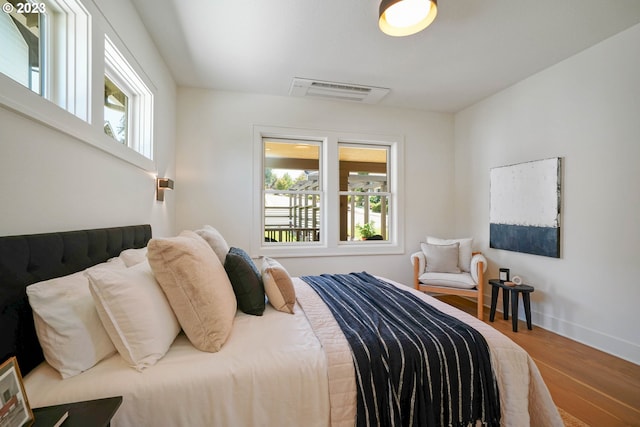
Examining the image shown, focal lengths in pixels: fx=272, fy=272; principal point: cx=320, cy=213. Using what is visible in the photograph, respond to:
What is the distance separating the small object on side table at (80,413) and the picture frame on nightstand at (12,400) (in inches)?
1.5

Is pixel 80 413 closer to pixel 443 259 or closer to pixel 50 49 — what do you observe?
pixel 50 49

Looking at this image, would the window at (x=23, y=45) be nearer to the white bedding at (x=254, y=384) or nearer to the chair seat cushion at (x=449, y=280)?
the white bedding at (x=254, y=384)

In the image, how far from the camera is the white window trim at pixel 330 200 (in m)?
3.40

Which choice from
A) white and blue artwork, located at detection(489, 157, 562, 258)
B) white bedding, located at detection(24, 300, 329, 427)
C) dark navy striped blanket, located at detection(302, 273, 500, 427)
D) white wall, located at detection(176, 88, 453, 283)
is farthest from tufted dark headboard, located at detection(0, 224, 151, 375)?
white and blue artwork, located at detection(489, 157, 562, 258)

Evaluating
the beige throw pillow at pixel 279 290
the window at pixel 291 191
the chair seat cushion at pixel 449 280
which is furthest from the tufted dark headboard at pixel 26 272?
the chair seat cushion at pixel 449 280

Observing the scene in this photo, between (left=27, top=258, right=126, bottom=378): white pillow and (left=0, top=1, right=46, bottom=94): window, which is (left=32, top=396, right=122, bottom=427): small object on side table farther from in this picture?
(left=0, top=1, right=46, bottom=94): window

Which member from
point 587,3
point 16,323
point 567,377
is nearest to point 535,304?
point 567,377

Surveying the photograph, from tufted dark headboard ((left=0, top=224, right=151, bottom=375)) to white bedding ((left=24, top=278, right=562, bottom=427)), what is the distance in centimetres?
11

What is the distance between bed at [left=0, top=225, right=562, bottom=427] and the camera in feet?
2.94

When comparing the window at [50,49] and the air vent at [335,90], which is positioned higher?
the air vent at [335,90]

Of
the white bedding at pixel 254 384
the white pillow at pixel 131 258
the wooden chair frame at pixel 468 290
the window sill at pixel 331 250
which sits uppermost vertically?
the white pillow at pixel 131 258

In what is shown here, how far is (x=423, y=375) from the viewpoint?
3.66 ft

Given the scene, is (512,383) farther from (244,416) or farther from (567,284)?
(567,284)

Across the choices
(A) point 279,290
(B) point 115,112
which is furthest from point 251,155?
(A) point 279,290
